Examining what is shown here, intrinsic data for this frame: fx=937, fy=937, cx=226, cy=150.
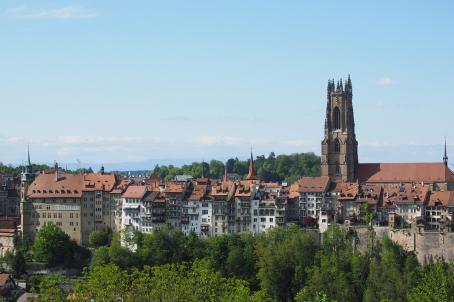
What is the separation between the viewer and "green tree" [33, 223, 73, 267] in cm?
9881

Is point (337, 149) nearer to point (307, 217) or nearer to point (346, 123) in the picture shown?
point (346, 123)

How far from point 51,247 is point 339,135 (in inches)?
1622

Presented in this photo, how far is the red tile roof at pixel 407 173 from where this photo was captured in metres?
113

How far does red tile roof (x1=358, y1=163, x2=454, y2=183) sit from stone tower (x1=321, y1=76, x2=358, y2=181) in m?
2.47

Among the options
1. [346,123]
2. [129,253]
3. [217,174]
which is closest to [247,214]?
[129,253]

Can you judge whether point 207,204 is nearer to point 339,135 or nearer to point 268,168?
point 339,135

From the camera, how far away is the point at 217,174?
570 feet

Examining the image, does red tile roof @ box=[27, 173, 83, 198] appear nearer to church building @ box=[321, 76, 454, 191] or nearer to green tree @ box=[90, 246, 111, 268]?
green tree @ box=[90, 246, 111, 268]

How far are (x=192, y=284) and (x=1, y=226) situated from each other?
6058 centimetres

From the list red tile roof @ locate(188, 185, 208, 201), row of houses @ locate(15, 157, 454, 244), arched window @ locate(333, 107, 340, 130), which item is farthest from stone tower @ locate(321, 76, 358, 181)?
red tile roof @ locate(188, 185, 208, 201)

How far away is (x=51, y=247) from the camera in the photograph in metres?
98.8

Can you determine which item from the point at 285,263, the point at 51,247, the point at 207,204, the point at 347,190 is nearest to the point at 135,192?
the point at 207,204

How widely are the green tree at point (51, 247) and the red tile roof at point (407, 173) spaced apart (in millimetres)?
38222

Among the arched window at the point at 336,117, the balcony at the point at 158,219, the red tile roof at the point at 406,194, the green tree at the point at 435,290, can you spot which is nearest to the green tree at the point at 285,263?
the red tile roof at the point at 406,194
